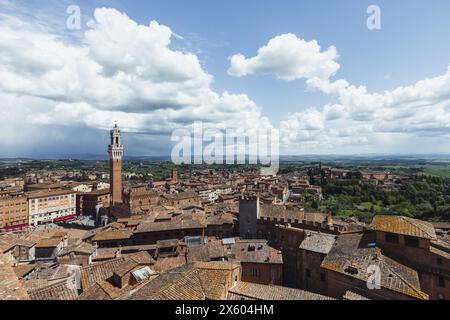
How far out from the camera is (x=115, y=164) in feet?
225

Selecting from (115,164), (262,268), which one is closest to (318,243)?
(262,268)

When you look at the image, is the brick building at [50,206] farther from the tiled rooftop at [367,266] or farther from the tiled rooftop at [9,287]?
the tiled rooftop at [367,266]

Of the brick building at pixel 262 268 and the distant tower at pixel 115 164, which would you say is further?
the distant tower at pixel 115 164

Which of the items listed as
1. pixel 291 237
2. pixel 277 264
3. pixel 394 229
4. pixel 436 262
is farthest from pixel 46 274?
pixel 436 262

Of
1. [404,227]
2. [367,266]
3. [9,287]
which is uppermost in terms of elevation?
[9,287]

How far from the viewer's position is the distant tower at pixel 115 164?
68.3 metres

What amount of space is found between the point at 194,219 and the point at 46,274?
1907 cm

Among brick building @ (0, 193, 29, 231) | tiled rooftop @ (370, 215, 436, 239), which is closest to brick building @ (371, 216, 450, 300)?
tiled rooftop @ (370, 215, 436, 239)

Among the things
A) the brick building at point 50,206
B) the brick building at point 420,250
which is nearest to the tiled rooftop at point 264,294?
the brick building at point 420,250

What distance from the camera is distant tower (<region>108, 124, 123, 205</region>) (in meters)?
68.3

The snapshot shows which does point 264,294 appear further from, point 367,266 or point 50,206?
point 50,206

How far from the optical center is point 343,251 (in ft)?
68.6
